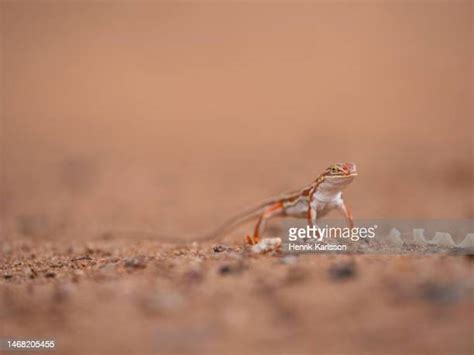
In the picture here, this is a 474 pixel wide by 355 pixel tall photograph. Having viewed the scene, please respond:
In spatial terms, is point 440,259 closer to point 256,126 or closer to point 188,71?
point 256,126

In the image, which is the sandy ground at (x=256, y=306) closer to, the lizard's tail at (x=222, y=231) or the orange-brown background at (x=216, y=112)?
the lizard's tail at (x=222, y=231)

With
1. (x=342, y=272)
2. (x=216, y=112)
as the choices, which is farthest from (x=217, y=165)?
(x=342, y=272)

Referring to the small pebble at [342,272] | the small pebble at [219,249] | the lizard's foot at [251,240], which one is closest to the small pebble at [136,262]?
the small pebble at [219,249]

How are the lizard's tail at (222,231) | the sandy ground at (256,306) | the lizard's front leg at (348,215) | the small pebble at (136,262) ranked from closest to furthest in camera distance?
the sandy ground at (256,306), the small pebble at (136,262), the lizard's front leg at (348,215), the lizard's tail at (222,231)

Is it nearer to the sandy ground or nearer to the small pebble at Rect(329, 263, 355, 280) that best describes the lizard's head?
the sandy ground

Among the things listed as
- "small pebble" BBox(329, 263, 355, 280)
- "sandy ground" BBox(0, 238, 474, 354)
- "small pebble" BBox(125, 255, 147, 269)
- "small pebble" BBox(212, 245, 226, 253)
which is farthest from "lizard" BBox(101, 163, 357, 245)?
"small pebble" BBox(329, 263, 355, 280)

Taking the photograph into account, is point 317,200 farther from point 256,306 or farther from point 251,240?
point 256,306

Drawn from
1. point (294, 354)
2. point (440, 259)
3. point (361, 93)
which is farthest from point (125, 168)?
point (294, 354)
